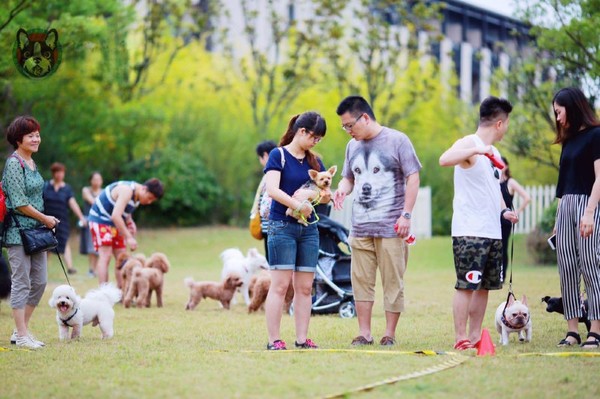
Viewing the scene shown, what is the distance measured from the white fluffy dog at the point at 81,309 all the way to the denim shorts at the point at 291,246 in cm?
204

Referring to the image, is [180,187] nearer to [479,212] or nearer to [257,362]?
[479,212]

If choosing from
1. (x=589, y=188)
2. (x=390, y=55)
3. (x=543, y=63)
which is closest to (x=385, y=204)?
(x=589, y=188)

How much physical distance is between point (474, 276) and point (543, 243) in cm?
1292

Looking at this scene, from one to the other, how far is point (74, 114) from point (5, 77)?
8.35m

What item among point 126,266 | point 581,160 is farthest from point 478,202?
point 126,266

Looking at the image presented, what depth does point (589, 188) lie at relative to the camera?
737 cm

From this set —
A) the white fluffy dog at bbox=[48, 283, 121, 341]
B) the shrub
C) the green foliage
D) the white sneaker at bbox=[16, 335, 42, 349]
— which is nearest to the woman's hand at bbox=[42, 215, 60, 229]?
the white fluffy dog at bbox=[48, 283, 121, 341]

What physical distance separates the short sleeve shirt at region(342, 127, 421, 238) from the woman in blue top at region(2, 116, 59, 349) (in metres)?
2.55

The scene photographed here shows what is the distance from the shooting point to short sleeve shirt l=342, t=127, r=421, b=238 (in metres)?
7.48

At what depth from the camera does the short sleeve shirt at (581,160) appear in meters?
7.29

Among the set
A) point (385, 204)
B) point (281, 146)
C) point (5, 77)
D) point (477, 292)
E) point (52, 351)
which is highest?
point (5, 77)

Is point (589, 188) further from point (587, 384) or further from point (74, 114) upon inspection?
point (74, 114)

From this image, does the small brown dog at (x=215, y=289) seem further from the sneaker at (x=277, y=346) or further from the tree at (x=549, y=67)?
the tree at (x=549, y=67)

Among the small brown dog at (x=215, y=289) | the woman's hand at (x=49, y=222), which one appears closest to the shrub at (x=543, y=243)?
the small brown dog at (x=215, y=289)
